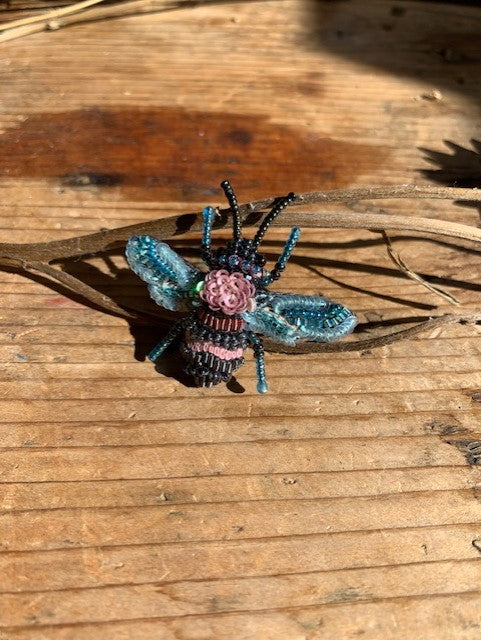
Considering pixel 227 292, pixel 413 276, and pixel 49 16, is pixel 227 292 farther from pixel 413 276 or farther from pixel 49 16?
pixel 49 16

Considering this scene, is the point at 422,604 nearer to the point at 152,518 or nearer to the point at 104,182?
the point at 152,518

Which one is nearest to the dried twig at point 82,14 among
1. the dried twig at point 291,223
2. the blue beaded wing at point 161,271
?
the dried twig at point 291,223

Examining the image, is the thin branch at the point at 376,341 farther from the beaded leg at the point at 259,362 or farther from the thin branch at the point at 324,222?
the thin branch at the point at 324,222

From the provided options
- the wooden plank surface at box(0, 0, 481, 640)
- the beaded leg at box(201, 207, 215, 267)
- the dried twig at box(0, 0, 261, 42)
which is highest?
the dried twig at box(0, 0, 261, 42)

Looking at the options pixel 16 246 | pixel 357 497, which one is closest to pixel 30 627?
pixel 357 497

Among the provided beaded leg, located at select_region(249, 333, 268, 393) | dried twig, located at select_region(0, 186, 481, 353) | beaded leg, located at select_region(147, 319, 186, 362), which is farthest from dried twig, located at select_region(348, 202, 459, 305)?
beaded leg, located at select_region(147, 319, 186, 362)

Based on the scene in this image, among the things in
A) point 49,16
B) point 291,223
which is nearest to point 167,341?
point 291,223

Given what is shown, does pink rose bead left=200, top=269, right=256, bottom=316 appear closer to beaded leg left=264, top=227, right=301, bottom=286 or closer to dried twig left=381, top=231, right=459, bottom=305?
beaded leg left=264, top=227, right=301, bottom=286
